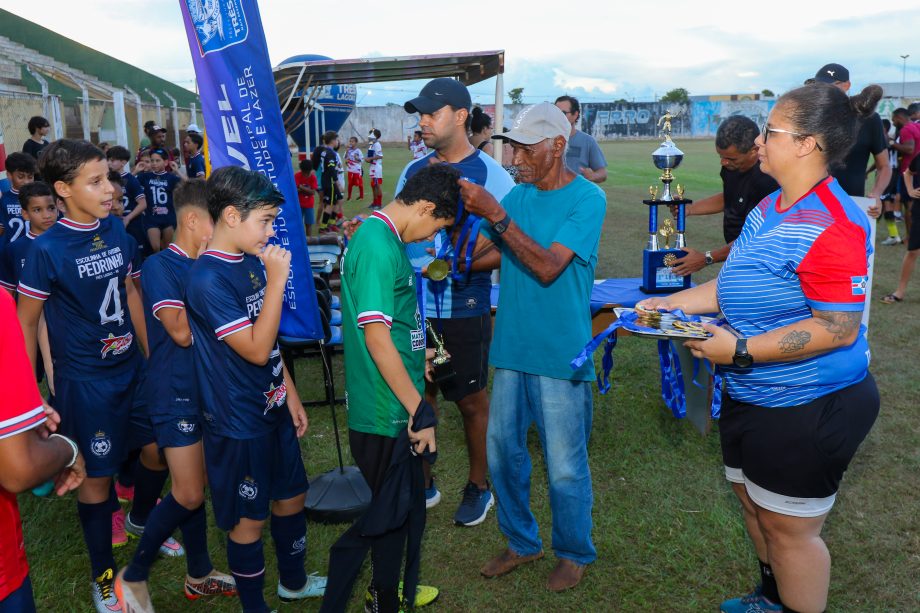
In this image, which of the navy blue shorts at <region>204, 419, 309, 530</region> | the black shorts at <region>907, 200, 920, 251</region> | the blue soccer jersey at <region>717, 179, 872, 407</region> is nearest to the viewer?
the blue soccer jersey at <region>717, 179, 872, 407</region>

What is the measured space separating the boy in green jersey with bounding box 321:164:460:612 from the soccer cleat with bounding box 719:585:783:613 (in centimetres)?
161

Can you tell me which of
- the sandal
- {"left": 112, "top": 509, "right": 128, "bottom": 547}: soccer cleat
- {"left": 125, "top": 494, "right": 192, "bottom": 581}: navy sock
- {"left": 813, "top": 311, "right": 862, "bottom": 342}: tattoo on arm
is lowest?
{"left": 112, "top": 509, "right": 128, "bottom": 547}: soccer cleat

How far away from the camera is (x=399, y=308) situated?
2.89m

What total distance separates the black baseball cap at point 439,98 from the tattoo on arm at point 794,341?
2.42m

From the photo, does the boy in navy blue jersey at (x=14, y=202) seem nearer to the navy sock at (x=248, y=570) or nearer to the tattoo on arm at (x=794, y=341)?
the navy sock at (x=248, y=570)

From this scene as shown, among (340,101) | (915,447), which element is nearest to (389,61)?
(915,447)

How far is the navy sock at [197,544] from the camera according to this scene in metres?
3.47

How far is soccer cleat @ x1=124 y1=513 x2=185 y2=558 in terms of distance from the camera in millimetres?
4059

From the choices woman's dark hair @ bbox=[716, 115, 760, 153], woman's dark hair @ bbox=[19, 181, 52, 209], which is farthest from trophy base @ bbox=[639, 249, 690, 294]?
woman's dark hair @ bbox=[19, 181, 52, 209]

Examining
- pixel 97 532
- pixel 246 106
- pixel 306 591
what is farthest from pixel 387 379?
pixel 246 106

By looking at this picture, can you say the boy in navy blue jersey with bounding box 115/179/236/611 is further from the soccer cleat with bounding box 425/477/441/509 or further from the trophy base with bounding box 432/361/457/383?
the soccer cleat with bounding box 425/477/441/509

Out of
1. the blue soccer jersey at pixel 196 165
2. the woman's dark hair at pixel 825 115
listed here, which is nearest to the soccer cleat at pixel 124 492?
the woman's dark hair at pixel 825 115

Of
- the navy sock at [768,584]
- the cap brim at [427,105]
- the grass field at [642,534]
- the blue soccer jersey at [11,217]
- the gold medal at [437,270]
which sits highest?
the cap brim at [427,105]

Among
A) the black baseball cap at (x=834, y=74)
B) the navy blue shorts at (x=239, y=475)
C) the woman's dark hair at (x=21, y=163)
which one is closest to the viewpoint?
the navy blue shorts at (x=239, y=475)
